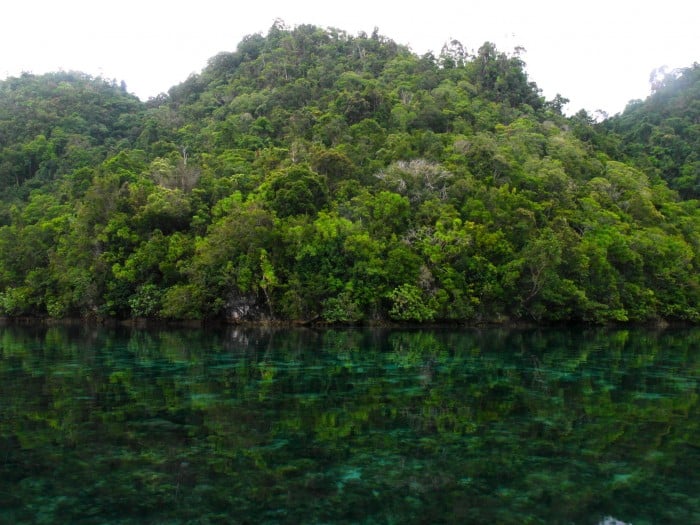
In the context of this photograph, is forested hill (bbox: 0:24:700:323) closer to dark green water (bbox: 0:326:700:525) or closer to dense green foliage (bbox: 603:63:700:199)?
dense green foliage (bbox: 603:63:700:199)

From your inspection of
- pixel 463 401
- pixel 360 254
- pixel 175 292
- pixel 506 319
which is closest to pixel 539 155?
pixel 506 319

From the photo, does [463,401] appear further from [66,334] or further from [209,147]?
[209,147]

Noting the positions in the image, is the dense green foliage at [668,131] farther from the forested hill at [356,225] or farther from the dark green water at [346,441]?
the dark green water at [346,441]

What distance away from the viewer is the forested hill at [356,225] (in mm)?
37031

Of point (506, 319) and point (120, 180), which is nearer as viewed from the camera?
point (506, 319)

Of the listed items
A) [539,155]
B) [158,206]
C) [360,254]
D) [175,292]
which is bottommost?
[175,292]

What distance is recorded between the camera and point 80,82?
9431 centimetres

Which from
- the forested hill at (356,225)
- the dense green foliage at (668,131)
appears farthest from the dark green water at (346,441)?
the dense green foliage at (668,131)

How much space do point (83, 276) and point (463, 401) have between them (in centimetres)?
3323

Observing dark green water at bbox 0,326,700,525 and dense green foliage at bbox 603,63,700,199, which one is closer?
dark green water at bbox 0,326,700,525

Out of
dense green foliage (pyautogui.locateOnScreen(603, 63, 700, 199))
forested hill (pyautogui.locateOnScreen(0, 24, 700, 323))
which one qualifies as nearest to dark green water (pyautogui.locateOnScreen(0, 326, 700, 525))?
forested hill (pyautogui.locateOnScreen(0, 24, 700, 323))

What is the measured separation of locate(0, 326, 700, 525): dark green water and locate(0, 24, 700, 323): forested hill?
1764 centimetres

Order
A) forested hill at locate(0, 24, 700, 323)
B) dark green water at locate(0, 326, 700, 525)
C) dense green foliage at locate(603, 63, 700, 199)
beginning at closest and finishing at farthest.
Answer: dark green water at locate(0, 326, 700, 525) → forested hill at locate(0, 24, 700, 323) → dense green foliage at locate(603, 63, 700, 199)

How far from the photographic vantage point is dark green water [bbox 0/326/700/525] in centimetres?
695
